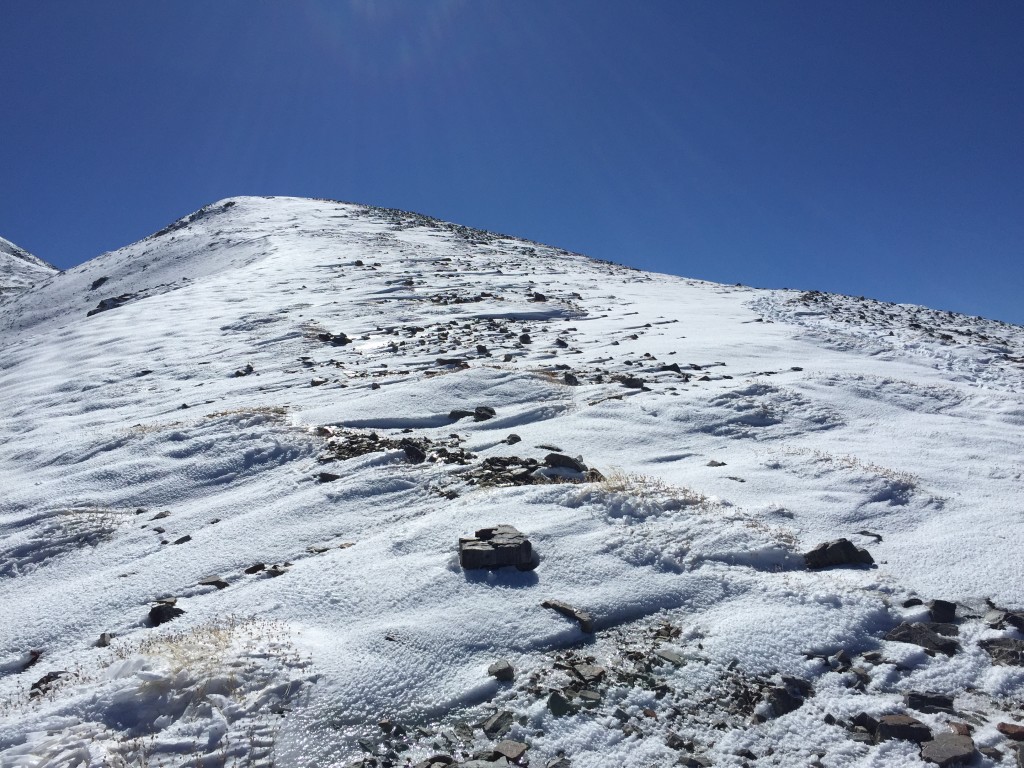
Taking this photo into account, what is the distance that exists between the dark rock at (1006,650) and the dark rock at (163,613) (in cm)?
712

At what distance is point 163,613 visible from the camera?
6074 mm

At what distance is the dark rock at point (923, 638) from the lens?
5359 millimetres

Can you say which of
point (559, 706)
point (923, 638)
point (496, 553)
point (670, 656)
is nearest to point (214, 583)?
point (496, 553)

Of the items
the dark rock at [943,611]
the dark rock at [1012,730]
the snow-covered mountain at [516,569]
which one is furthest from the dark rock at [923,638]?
the dark rock at [1012,730]

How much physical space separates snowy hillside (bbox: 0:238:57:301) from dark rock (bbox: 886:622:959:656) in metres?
88.4

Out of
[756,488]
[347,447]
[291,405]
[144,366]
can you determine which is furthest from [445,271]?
[756,488]

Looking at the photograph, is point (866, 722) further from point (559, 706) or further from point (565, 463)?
point (565, 463)

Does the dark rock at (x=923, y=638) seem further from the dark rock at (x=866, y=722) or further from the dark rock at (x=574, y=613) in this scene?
the dark rock at (x=574, y=613)

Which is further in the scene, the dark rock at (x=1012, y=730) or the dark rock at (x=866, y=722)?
the dark rock at (x=866, y=722)

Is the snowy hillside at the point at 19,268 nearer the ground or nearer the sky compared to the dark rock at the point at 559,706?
nearer the sky

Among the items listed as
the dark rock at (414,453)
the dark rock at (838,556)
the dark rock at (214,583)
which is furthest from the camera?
the dark rock at (414,453)

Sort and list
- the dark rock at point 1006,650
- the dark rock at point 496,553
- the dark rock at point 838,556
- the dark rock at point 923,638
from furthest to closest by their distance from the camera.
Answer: the dark rock at point 838,556 → the dark rock at point 496,553 → the dark rock at point 923,638 → the dark rock at point 1006,650

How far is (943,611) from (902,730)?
5.99 feet

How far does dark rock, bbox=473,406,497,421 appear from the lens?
11.8 metres
